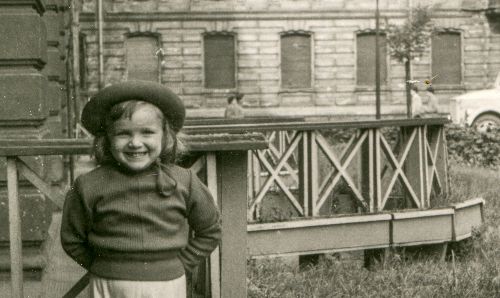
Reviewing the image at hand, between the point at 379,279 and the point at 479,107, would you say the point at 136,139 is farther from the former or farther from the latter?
the point at 479,107

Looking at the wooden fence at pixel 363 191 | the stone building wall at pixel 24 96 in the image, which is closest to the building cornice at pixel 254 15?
the wooden fence at pixel 363 191

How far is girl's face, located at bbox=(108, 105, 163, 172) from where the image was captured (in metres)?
3.19

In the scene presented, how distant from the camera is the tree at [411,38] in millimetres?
21938

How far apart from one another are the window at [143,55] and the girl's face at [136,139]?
2381 centimetres

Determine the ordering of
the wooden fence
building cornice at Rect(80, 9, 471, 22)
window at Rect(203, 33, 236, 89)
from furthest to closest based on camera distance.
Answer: window at Rect(203, 33, 236, 89) → building cornice at Rect(80, 9, 471, 22) → the wooden fence

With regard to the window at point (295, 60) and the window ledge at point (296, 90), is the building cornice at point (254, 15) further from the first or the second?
the window ledge at point (296, 90)

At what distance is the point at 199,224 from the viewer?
132 inches

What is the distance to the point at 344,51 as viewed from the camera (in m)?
27.6

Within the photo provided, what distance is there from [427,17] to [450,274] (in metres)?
20.3

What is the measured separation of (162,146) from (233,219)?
98 cm

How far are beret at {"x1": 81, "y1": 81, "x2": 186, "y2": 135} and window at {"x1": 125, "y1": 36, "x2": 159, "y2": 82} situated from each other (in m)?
23.7

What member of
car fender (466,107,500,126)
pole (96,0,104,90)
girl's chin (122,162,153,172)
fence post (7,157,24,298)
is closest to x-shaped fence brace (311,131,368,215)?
fence post (7,157,24,298)

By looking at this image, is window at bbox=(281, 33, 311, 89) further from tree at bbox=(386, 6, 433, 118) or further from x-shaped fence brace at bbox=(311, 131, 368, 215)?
x-shaped fence brace at bbox=(311, 131, 368, 215)

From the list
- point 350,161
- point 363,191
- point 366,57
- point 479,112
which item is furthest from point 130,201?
point 366,57
